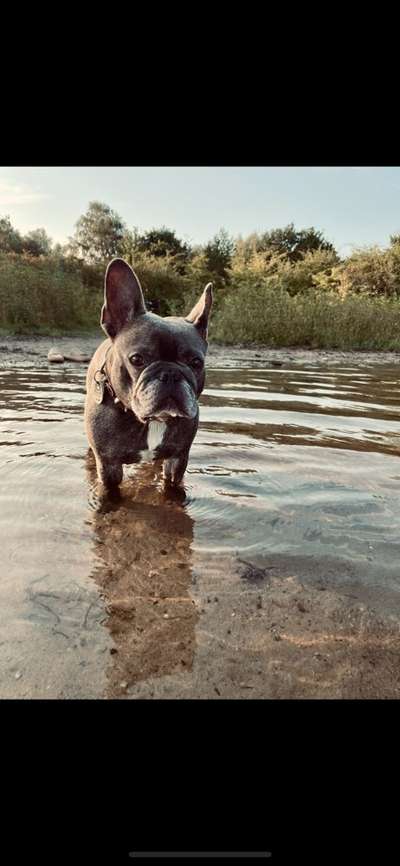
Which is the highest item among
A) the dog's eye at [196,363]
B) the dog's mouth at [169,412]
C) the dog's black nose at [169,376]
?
the dog's eye at [196,363]

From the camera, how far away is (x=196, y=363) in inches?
136

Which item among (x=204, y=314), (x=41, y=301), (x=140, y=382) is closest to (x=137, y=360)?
(x=140, y=382)

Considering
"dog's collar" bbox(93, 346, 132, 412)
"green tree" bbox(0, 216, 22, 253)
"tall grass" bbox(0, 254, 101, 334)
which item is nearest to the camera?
"dog's collar" bbox(93, 346, 132, 412)

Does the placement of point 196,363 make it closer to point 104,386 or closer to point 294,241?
point 104,386

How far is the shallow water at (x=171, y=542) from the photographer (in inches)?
82.8

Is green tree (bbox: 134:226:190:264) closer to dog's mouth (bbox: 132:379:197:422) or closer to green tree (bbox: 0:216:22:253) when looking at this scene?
green tree (bbox: 0:216:22:253)

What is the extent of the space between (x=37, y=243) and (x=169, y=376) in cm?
3763

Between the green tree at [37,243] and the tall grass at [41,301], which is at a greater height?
the green tree at [37,243]

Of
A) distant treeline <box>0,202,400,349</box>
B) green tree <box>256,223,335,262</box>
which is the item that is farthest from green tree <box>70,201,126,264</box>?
green tree <box>256,223,335,262</box>

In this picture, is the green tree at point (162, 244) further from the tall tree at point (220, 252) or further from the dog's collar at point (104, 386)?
the dog's collar at point (104, 386)

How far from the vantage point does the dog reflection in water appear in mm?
2070

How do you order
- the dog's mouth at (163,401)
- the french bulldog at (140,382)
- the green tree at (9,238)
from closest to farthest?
the dog's mouth at (163,401), the french bulldog at (140,382), the green tree at (9,238)
